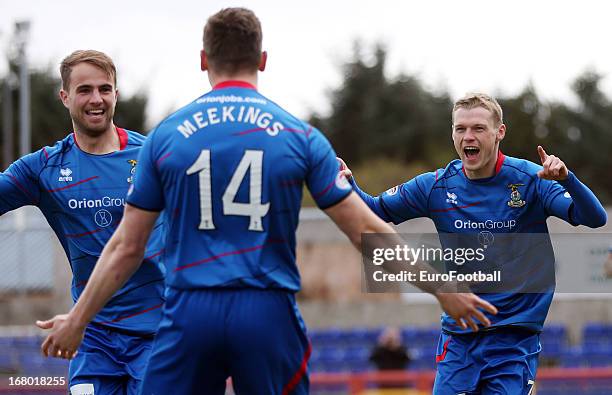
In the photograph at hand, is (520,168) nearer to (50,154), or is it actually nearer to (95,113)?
(95,113)

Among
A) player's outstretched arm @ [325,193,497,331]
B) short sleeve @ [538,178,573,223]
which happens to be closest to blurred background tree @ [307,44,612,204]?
short sleeve @ [538,178,573,223]

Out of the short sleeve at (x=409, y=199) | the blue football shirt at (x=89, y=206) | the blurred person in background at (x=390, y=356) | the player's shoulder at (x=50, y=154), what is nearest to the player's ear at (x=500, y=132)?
the short sleeve at (x=409, y=199)

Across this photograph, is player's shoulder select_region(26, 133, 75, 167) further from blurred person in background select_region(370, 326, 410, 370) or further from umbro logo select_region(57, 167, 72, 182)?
blurred person in background select_region(370, 326, 410, 370)

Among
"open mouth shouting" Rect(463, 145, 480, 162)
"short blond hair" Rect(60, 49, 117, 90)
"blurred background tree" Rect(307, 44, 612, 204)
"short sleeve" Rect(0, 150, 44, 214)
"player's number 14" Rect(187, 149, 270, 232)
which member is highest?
"blurred background tree" Rect(307, 44, 612, 204)

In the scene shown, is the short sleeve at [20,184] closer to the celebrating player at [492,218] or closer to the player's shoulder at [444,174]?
the celebrating player at [492,218]

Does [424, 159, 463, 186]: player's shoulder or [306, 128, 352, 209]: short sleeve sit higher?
[424, 159, 463, 186]: player's shoulder

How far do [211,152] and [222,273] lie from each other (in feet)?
1.75

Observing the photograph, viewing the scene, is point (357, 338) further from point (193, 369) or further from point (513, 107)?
point (513, 107)

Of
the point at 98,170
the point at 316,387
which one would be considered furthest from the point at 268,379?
the point at 316,387

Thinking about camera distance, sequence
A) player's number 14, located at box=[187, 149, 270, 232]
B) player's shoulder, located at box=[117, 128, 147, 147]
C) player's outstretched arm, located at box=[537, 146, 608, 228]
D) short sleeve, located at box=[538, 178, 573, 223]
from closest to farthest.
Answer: player's number 14, located at box=[187, 149, 270, 232] → player's outstretched arm, located at box=[537, 146, 608, 228] → short sleeve, located at box=[538, 178, 573, 223] → player's shoulder, located at box=[117, 128, 147, 147]

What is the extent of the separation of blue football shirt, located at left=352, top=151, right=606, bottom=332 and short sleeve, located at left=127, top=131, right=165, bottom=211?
2.92 m

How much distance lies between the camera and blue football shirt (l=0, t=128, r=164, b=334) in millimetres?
6258

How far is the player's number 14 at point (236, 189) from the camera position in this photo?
4.37 m

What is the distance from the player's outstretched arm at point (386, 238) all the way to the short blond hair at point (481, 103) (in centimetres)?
239
